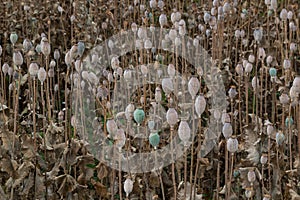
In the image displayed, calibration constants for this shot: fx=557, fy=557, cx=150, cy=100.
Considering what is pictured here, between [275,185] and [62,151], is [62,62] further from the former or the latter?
[275,185]

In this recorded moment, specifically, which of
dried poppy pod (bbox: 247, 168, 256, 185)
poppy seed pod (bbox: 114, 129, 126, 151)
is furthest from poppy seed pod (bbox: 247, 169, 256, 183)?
poppy seed pod (bbox: 114, 129, 126, 151)

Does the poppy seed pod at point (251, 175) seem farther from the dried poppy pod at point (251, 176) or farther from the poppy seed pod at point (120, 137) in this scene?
the poppy seed pod at point (120, 137)

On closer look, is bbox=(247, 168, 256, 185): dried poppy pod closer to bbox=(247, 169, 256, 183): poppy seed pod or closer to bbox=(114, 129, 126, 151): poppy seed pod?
bbox=(247, 169, 256, 183): poppy seed pod

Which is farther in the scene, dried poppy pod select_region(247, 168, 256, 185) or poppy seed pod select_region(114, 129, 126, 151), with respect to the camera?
dried poppy pod select_region(247, 168, 256, 185)

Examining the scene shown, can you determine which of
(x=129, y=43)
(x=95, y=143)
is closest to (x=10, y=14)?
(x=129, y=43)

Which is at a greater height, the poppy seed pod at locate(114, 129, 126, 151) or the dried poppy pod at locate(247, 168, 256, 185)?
the poppy seed pod at locate(114, 129, 126, 151)

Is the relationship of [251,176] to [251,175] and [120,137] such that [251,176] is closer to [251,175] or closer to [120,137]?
[251,175]

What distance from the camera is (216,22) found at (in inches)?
93.2

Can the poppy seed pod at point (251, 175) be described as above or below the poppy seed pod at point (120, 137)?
below

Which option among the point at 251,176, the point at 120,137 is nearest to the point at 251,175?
the point at 251,176

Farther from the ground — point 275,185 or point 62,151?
point 62,151

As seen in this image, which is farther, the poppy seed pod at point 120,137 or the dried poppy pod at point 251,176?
the dried poppy pod at point 251,176

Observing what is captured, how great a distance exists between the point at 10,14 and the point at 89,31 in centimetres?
48

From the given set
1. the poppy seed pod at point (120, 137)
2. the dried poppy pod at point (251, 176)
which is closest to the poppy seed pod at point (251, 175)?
the dried poppy pod at point (251, 176)
